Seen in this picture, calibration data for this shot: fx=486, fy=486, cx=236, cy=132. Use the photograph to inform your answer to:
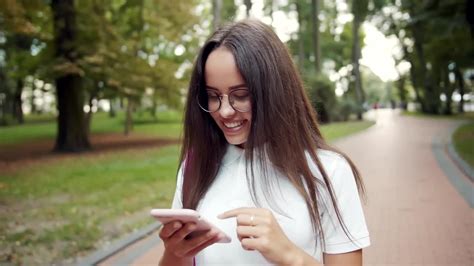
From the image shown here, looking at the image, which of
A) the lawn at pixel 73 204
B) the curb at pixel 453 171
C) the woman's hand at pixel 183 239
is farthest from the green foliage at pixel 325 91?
the woman's hand at pixel 183 239

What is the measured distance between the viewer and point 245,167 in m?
1.54

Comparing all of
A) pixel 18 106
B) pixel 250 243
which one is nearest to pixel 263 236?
pixel 250 243

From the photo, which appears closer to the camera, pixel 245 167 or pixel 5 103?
pixel 245 167

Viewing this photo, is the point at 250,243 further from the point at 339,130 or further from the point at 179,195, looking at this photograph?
the point at 339,130

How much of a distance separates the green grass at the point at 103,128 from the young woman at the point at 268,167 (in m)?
25.3

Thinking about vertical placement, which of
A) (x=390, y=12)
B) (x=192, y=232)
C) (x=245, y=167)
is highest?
(x=390, y=12)

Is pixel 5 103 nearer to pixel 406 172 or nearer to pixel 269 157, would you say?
pixel 406 172

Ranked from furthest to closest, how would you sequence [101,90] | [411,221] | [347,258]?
1. [101,90]
2. [411,221]
3. [347,258]

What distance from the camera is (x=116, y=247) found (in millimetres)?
5477

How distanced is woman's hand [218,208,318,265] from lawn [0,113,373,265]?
14.6 ft

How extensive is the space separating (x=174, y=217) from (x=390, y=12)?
3804cm

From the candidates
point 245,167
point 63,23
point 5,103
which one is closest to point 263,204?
point 245,167

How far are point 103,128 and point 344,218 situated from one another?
116ft

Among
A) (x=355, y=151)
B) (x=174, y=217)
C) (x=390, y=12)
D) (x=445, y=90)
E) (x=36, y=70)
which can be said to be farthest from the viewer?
(x=445, y=90)
